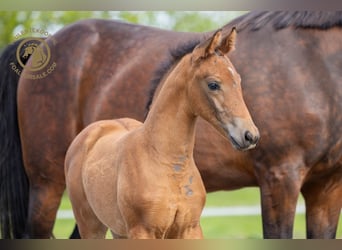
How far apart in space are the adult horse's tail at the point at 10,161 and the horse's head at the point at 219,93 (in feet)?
5.14

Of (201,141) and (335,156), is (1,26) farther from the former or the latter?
(335,156)

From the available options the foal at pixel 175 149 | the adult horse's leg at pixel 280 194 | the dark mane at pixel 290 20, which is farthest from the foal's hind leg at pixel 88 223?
the dark mane at pixel 290 20

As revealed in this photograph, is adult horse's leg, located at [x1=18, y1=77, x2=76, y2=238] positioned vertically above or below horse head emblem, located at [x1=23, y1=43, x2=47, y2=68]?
below

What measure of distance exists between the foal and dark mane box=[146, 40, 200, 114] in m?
0.68

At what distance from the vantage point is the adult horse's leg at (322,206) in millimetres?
3576

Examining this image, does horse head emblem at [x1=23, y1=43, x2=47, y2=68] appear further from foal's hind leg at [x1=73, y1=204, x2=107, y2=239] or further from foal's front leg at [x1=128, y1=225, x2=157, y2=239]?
foal's front leg at [x1=128, y1=225, x2=157, y2=239]

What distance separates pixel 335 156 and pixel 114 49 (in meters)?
1.39

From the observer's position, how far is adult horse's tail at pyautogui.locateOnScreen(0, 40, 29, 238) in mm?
4027

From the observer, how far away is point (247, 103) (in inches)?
140

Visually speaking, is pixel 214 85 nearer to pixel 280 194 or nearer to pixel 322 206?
pixel 280 194

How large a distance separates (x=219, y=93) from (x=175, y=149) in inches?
11.4

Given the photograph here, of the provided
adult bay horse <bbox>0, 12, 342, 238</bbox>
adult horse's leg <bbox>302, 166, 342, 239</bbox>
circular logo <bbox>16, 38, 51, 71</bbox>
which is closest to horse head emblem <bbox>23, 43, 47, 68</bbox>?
circular logo <bbox>16, 38, 51, 71</bbox>

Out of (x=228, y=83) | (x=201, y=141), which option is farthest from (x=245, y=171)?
(x=228, y=83)

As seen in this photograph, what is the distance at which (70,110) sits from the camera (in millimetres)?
4070
